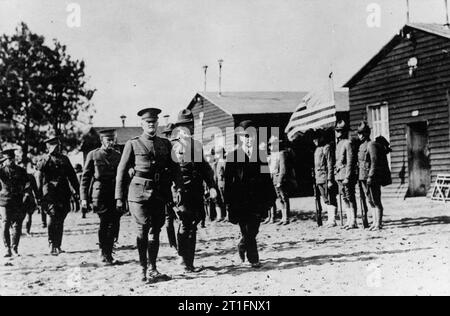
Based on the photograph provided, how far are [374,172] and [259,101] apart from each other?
1749cm

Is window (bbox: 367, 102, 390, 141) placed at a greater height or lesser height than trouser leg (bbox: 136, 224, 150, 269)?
greater

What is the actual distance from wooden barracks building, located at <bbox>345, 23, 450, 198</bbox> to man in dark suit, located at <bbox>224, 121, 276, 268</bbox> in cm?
1016

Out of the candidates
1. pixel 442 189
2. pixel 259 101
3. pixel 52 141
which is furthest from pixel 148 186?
pixel 259 101

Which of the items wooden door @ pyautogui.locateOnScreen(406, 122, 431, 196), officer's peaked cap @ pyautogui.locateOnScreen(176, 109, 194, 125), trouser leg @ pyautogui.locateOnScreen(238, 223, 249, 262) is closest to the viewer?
trouser leg @ pyautogui.locateOnScreen(238, 223, 249, 262)

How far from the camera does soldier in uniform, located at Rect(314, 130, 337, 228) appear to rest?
1092cm

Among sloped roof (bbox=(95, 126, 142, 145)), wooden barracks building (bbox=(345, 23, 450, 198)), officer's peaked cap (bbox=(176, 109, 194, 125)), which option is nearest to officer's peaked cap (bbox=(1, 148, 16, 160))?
officer's peaked cap (bbox=(176, 109, 194, 125))

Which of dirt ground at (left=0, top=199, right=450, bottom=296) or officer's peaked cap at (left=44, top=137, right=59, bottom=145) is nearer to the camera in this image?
dirt ground at (left=0, top=199, right=450, bottom=296)

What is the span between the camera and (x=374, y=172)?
31.9 feet

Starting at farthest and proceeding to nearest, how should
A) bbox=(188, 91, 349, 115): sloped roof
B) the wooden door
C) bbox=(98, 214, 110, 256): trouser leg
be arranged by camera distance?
bbox=(188, 91, 349, 115): sloped roof → the wooden door → bbox=(98, 214, 110, 256): trouser leg

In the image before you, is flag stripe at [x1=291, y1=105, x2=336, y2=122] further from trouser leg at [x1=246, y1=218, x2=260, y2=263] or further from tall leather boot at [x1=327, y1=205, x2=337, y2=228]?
trouser leg at [x1=246, y1=218, x2=260, y2=263]

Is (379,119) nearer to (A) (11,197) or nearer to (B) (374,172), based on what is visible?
(B) (374,172)

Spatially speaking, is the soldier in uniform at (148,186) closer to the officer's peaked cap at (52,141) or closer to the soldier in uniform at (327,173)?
the officer's peaked cap at (52,141)

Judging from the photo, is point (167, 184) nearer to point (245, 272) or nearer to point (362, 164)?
point (245, 272)

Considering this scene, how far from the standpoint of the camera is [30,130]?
29828 mm
